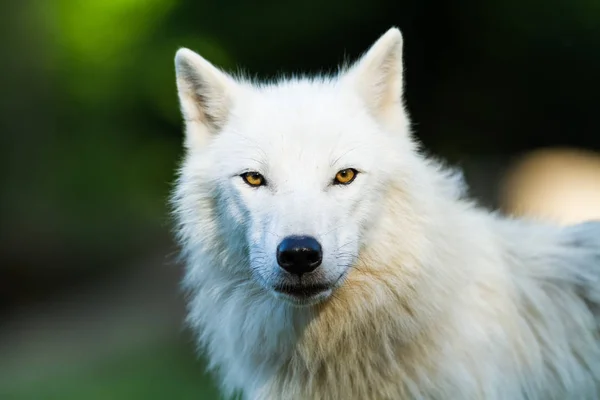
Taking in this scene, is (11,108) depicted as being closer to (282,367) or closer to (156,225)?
(156,225)

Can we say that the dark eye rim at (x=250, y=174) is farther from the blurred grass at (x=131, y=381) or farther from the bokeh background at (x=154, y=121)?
the bokeh background at (x=154, y=121)

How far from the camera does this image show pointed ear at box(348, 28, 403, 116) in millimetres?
3900

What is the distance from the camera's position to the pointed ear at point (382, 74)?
3900 mm

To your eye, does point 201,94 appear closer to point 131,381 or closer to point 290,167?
point 290,167

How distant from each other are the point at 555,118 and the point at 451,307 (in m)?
8.79

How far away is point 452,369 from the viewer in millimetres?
3703

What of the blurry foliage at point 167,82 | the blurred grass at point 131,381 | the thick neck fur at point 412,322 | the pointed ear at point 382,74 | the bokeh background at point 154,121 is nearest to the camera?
the thick neck fur at point 412,322

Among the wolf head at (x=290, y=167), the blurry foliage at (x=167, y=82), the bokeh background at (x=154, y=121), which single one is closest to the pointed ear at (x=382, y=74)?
the wolf head at (x=290, y=167)

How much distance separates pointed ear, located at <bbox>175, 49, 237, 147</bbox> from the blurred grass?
11.3 feet

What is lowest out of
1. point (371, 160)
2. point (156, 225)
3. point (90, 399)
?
point (90, 399)

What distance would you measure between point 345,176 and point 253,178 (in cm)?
44

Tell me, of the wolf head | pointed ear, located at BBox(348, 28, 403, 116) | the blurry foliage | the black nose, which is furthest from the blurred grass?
the blurry foliage

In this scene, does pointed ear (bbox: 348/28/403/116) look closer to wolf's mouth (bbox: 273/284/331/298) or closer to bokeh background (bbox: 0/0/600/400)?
wolf's mouth (bbox: 273/284/331/298)

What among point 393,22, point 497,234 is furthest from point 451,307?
point 393,22
